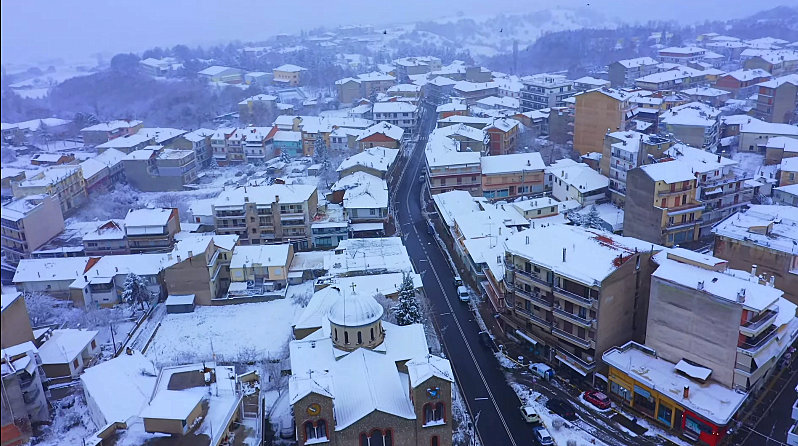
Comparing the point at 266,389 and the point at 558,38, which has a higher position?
the point at 558,38

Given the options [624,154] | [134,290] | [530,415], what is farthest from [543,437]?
[624,154]

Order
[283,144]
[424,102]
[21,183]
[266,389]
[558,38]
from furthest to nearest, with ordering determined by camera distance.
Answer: [558,38]
[424,102]
[283,144]
[21,183]
[266,389]

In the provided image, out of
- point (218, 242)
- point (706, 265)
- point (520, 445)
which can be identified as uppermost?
point (706, 265)

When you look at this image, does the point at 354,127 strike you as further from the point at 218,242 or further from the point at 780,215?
the point at 780,215

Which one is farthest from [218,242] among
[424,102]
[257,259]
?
[424,102]

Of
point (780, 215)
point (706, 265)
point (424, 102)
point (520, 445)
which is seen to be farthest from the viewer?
point (424, 102)

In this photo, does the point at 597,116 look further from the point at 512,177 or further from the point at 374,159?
the point at 374,159

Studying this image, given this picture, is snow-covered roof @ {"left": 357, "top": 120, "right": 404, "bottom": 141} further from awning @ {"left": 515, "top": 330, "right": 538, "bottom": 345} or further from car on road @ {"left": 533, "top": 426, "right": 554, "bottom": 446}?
car on road @ {"left": 533, "top": 426, "right": 554, "bottom": 446}

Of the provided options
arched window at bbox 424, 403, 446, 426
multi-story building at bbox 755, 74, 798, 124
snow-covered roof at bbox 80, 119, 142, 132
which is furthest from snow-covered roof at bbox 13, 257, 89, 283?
multi-story building at bbox 755, 74, 798, 124
